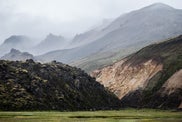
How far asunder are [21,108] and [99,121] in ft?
220

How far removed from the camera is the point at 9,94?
655ft

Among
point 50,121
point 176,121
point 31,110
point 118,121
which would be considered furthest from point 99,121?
point 31,110

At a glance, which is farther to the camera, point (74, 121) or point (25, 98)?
point (25, 98)

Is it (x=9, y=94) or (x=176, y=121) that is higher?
(x=9, y=94)

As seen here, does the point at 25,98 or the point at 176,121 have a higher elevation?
the point at 25,98

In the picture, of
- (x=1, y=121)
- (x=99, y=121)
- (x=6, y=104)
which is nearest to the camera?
(x=1, y=121)

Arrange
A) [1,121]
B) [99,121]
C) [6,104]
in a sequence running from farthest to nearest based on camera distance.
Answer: [6,104], [99,121], [1,121]

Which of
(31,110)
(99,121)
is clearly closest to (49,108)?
(31,110)

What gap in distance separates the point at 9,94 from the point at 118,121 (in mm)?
82933

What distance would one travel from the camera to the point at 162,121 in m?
136

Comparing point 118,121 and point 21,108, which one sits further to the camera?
point 21,108

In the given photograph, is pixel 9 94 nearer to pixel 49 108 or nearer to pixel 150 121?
pixel 49 108

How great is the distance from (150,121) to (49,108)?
3004 inches

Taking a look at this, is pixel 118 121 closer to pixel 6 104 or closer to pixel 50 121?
pixel 50 121
